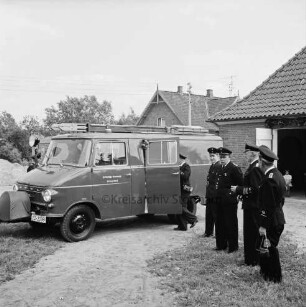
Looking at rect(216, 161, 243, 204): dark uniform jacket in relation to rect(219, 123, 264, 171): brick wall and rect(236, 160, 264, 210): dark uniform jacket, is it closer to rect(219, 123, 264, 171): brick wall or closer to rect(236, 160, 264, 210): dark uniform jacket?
rect(236, 160, 264, 210): dark uniform jacket

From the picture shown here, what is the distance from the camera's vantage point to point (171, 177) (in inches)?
378

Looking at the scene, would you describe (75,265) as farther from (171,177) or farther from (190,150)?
(190,150)

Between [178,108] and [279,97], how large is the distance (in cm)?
2396

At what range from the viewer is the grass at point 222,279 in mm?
5129

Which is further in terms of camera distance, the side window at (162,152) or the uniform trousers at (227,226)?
the side window at (162,152)

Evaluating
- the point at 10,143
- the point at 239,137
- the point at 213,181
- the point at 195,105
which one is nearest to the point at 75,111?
the point at 10,143

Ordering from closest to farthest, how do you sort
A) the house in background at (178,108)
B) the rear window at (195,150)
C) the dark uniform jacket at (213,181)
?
the dark uniform jacket at (213,181) < the rear window at (195,150) < the house in background at (178,108)

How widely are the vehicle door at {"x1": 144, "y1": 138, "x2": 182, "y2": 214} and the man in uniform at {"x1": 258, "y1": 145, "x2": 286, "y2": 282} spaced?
3.93 metres

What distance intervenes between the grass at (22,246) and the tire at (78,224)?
0.25 m

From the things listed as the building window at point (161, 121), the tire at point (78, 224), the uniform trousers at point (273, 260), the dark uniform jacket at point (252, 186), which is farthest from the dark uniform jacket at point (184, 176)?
the building window at point (161, 121)

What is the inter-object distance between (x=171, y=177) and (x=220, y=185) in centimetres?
219

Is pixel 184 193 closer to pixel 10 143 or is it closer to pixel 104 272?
pixel 104 272

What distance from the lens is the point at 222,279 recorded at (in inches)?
231

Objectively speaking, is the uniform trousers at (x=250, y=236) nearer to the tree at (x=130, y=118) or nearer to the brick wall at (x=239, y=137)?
the brick wall at (x=239, y=137)
